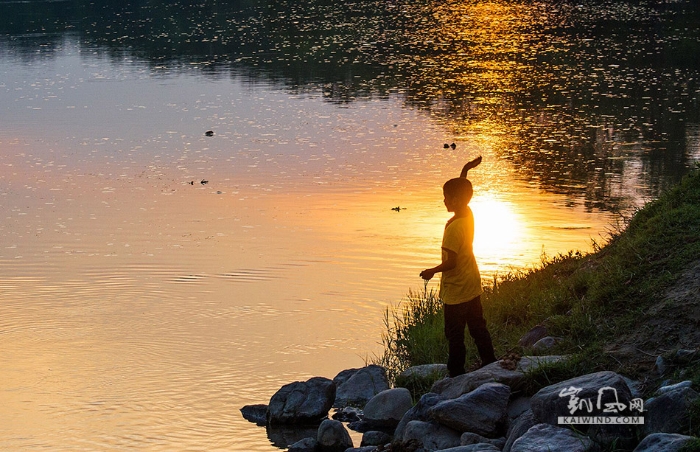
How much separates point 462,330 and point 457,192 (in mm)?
1130

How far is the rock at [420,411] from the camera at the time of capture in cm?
813

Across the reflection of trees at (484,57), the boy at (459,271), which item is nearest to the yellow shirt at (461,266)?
the boy at (459,271)

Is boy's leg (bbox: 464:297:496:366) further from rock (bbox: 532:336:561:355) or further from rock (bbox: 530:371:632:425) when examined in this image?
rock (bbox: 530:371:632:425)

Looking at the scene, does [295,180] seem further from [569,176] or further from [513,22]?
[513,22]

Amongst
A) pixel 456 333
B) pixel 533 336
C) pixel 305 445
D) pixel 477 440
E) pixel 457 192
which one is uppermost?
pixel 457 192

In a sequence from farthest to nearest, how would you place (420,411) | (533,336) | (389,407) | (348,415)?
(533,336)
(348,415)
(389,407)
(420,411)

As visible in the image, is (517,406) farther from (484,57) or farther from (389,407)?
(484,57)

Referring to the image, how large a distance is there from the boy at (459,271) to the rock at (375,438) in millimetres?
935

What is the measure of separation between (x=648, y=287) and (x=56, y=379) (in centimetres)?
591

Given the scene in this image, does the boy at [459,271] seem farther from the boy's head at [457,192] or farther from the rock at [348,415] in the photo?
the rock at [348,415]

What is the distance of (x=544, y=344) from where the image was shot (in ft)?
29.6

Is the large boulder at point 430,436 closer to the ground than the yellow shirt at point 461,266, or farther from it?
closer to the ground

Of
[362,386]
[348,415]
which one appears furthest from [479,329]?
[362,386]

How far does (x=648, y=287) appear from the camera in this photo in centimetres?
886
